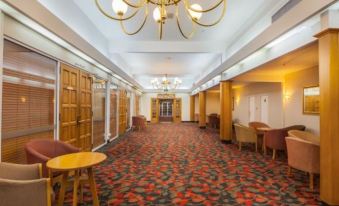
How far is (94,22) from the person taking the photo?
17.2 feet

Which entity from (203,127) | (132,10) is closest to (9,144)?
(132,10)

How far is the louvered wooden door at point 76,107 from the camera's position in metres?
4.17

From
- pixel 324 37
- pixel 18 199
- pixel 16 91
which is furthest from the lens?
pixel 16 91

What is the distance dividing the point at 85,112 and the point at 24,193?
3.80 m

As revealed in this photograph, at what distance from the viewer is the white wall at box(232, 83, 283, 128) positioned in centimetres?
754

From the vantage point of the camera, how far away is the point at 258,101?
923 centimetres

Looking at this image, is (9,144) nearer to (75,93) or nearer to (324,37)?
(75,93)

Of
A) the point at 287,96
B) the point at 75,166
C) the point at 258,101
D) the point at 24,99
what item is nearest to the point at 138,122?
the point at 258,101

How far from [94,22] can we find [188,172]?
439cm

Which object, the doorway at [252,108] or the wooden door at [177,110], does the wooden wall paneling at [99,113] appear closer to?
the doorway at [252,108]

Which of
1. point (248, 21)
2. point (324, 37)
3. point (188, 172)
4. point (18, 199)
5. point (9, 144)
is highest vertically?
point (248, 21)

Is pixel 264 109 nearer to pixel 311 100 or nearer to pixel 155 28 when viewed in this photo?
pixel 311 100

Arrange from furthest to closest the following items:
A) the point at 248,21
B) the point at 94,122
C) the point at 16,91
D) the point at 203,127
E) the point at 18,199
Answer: the point at 203,127, the point at 94,122, the point at 248,21, the point at 16,91, the point at 18,199

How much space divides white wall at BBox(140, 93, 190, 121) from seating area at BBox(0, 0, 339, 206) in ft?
31.4
